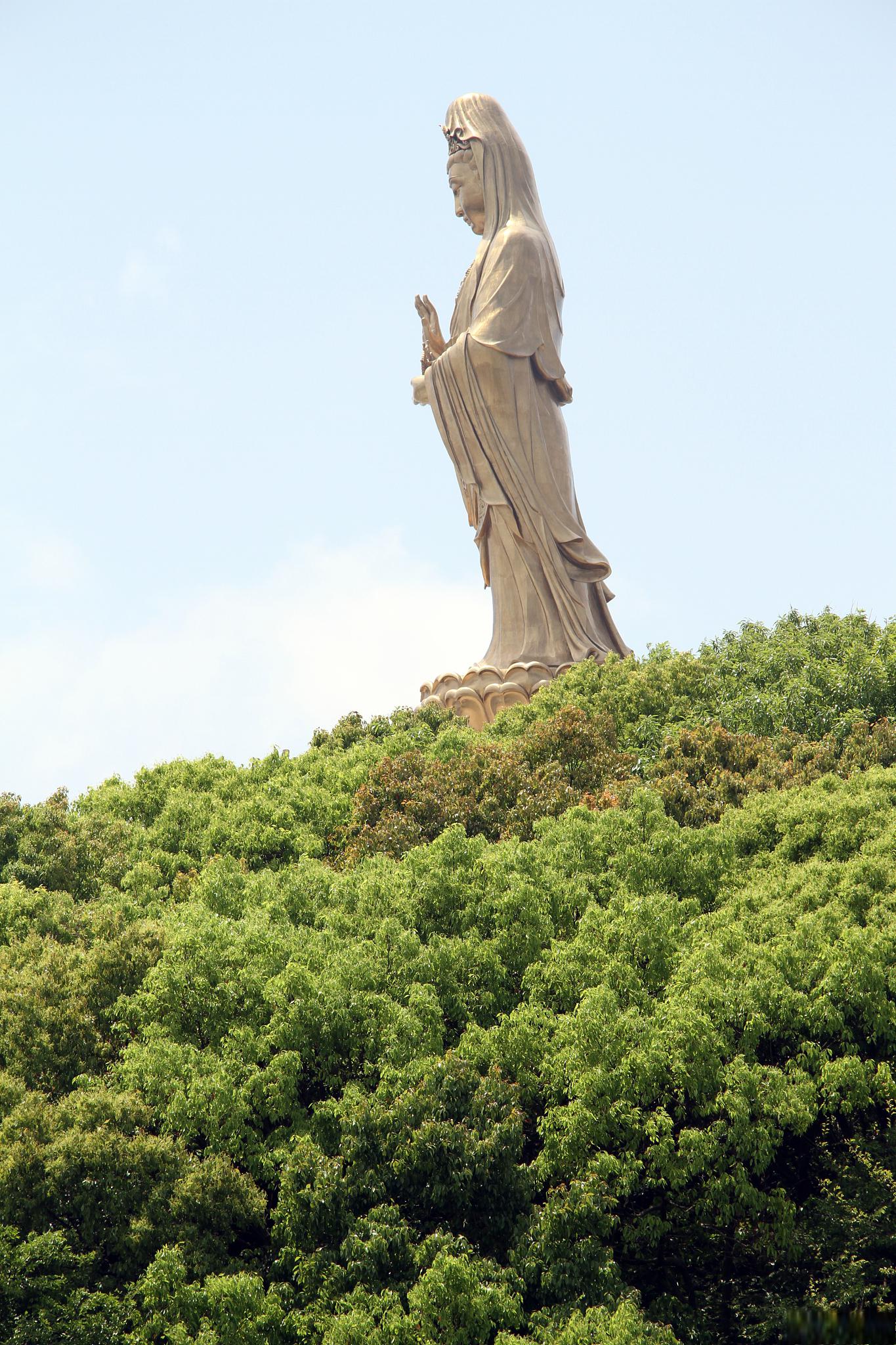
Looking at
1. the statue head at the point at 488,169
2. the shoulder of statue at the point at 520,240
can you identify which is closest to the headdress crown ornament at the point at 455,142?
the statue head at the point at 488,169

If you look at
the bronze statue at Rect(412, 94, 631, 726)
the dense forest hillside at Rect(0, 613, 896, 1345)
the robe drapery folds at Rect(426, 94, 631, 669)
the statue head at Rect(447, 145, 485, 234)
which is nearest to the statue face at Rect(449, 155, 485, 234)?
the statue head at Rect(447, 145, 485, 234)

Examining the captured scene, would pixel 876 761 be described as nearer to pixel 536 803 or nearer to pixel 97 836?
pixel 536 803

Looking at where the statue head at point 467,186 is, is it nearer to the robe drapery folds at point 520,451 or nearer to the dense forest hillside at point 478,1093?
the robe drapery folds at point 520,451

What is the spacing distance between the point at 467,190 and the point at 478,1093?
42.6 ft

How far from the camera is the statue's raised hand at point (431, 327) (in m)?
20.3

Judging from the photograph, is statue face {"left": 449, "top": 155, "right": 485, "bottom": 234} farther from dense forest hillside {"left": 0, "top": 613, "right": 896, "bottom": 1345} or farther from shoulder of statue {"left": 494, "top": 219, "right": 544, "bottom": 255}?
dense forest hillside {"left": 0, "top": 613, "right": 896, "bottom": 1345}

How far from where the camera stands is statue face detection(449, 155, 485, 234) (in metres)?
20.3

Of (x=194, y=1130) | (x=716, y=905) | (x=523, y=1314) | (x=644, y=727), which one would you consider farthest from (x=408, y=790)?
(x=523, y=1314)

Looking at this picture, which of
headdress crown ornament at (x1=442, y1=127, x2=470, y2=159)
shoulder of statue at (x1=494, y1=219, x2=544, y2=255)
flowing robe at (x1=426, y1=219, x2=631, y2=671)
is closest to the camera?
flowing robe at (x1=426, y1=219, x2=631, y2=671)

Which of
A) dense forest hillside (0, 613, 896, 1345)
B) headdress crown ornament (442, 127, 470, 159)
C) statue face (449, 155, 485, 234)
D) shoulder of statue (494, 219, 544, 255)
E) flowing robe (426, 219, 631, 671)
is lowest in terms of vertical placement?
dense forest hillside (0, 613, 896, 1345)

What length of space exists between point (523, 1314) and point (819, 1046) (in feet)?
8.06

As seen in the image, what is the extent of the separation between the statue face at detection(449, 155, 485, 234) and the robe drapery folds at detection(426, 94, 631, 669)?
1.52 feet

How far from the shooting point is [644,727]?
55.0ft

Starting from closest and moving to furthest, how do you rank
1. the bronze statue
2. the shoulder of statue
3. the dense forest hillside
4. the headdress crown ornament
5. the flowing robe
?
the dense forest hillside
the bronze statue
the flowing robe
the shoulder of statue
the headdress crown ornament
